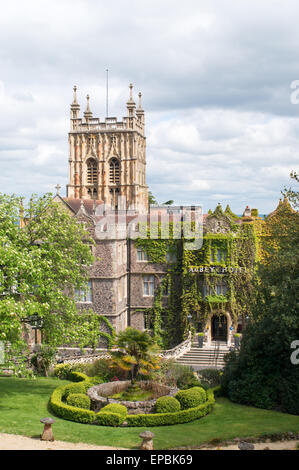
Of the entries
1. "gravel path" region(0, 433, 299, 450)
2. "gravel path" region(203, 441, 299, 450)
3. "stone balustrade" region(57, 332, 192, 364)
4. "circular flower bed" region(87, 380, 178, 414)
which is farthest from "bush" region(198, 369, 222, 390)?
"gravel path" region(0, 433, 299, 450)

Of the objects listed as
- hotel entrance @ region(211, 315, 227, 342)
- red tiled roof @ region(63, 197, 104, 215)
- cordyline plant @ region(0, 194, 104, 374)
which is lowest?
hotel entrance @ region(211, 315, 227, 342)

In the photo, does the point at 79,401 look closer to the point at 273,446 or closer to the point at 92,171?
the point at 273,446

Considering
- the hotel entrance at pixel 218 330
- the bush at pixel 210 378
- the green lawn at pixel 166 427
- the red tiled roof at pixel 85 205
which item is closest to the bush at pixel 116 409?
the green lawn at pixel 166 427

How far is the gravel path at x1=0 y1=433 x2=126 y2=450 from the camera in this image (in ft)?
56.2

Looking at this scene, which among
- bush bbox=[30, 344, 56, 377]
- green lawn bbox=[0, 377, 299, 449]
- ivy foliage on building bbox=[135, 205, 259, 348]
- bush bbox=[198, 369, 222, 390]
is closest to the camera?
green lawn bbox=[0, 377, 299, 449]

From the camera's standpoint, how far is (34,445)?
1742cm

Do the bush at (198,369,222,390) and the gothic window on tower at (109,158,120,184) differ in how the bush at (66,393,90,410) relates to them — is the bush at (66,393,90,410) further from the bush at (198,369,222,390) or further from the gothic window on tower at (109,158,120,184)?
the gothic window on tower at (109,158,120,184)

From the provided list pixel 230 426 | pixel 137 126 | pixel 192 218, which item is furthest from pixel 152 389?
pixel 137 126

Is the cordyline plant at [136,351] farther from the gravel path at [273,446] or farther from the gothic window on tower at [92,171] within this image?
the gothic window on tower at [92,171]

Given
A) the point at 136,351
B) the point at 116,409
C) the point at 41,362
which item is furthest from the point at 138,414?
the point at 41,362

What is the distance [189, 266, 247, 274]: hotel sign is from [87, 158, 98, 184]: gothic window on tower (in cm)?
2444

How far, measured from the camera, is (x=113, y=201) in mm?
63250

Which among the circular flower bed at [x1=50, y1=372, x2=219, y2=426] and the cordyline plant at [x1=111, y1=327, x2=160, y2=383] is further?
the cordyline plant at [x1=111, y1=327, x2=160, y2=383]

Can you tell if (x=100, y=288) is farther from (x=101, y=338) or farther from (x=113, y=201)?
(x=113, y=201)
